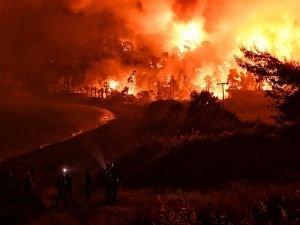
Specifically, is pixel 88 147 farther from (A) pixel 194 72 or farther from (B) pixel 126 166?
(A) pixel 194 72

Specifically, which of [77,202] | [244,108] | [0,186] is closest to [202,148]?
[77,202]

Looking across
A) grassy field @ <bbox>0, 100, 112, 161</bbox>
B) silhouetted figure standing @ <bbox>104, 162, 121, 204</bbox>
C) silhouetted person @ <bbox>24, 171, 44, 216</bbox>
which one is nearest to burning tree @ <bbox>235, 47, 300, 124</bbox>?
silhouetted figure standing @ <bbox>104, 162, 121, 204</bbox>

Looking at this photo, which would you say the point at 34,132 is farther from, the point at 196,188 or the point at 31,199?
the point at 31,199

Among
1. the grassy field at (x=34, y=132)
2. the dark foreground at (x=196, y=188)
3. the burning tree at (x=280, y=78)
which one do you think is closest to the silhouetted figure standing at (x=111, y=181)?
the dark foreground at (x=196, y=188)

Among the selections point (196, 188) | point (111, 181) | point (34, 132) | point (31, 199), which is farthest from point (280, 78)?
point (34, 132)

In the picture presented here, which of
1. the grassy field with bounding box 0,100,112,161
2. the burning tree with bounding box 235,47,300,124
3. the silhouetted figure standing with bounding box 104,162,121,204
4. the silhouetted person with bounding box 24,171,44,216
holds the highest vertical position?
the burning tree with bounding box 235,47,300,124

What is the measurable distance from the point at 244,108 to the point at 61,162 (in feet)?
145

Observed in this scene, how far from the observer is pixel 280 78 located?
1938 centimetres

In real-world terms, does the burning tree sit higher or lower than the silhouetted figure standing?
higher

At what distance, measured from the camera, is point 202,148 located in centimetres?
3131

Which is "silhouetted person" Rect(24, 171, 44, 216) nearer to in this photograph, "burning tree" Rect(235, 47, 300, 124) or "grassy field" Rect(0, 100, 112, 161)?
"burning tree" Rect(235, 47, 300, 124)

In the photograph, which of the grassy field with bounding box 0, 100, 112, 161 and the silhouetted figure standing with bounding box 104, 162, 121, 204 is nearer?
the silhouetted figure standing with bounding box 104, 162, 121, 204

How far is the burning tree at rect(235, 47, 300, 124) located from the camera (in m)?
18.8

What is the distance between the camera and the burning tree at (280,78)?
18.8 meters
